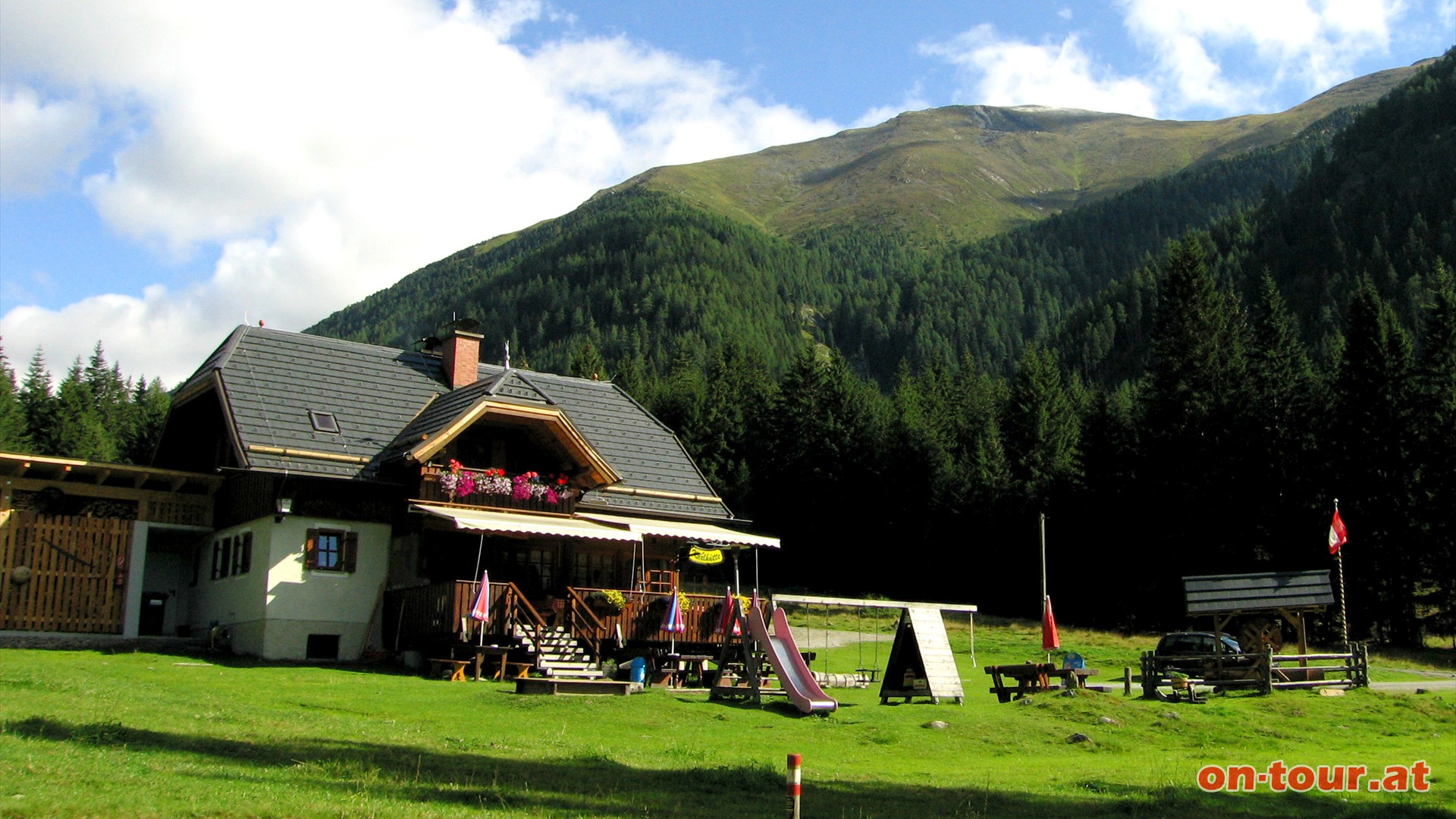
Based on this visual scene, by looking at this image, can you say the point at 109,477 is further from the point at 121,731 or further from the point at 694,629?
the point at 121,731

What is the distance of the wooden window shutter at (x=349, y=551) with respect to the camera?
96.5 ft

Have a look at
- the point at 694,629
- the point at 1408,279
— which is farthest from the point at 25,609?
the point at 1408,279

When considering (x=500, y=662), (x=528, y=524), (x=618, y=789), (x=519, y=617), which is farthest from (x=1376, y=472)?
(x=618, y=789)

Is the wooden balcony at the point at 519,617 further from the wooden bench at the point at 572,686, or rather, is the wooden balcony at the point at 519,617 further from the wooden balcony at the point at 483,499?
the wooden bench at the point at 572,686

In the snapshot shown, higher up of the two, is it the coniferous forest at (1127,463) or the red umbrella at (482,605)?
the coniferous forest at (1127,463)

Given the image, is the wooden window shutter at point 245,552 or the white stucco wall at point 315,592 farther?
the wooden window shutter at point 245,552

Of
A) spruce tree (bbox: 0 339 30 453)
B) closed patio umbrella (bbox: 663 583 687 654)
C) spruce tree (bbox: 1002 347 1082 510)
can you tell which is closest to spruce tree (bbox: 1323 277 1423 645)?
spruce tree (bbox: 1002 347 1082 510)

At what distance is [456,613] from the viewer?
2634 centimetres

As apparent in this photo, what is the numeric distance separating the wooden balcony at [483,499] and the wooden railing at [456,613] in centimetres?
228

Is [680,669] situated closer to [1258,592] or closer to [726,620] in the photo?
[726,620]

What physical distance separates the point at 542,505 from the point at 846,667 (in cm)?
1094

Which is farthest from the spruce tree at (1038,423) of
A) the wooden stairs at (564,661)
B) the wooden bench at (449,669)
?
the wooden bench at (449,669)

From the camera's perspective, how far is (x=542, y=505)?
100ft
